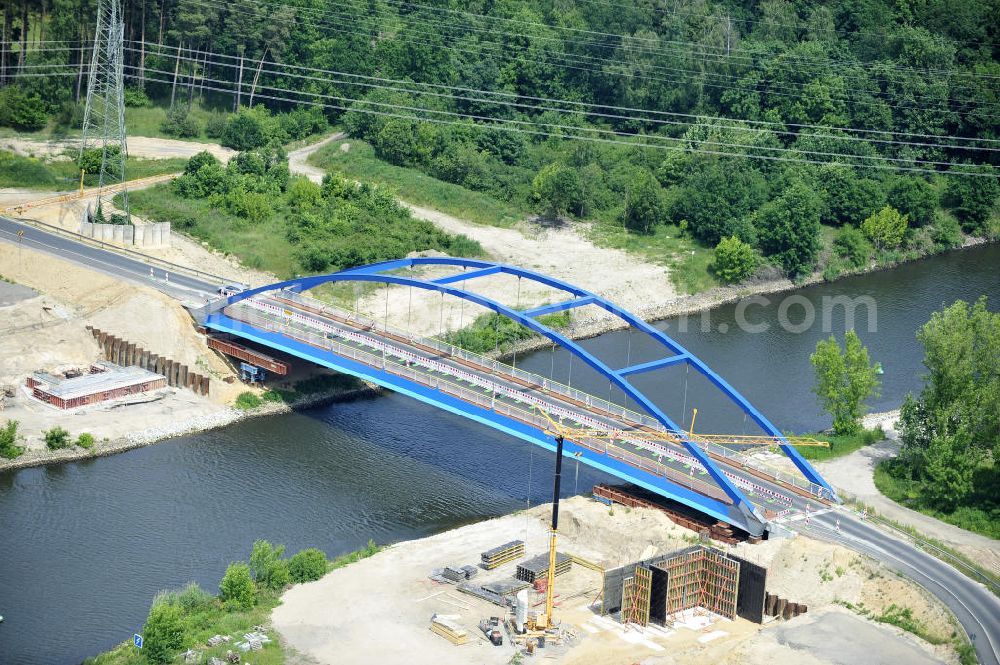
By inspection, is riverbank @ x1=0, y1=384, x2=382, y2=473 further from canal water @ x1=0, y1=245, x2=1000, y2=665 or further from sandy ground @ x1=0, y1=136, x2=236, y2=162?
sandy ground @ x1=0, y1=136, x2=236, y2=162

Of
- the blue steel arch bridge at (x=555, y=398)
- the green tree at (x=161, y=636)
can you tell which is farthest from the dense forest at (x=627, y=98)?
the green tree at (x=161, y=636)

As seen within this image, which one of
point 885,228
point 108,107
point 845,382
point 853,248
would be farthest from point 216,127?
point 845,382

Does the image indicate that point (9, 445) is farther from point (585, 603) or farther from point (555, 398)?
point (585, 603)

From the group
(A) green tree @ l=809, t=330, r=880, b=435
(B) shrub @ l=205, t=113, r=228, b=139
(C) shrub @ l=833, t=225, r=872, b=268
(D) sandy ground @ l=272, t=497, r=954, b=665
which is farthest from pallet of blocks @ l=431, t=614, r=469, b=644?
(B) shrub @ l=205, t=113, r=228, b=139

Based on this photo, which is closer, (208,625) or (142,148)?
(208,625)

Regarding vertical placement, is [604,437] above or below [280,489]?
above
